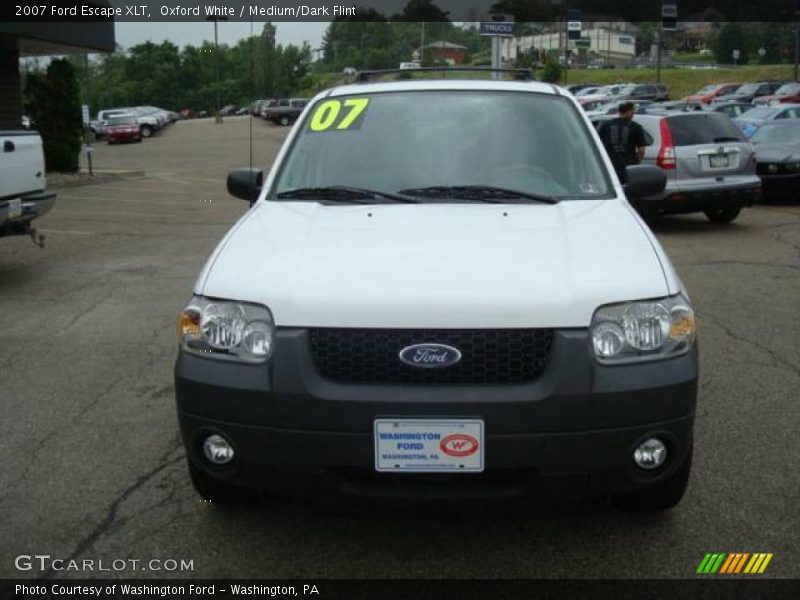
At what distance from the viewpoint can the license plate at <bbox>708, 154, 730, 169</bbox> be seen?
38.3ft

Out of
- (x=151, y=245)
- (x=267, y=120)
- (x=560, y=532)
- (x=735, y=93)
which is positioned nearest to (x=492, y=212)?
(x=560, y=532)

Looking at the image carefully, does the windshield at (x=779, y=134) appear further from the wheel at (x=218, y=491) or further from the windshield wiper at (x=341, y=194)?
the wheel at (x=218, y=491)

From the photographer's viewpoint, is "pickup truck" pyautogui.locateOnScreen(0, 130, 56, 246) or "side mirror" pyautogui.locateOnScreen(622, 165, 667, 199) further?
"pickup truck" pyautogui.locateOnScreen(0, 130, 56, 246)

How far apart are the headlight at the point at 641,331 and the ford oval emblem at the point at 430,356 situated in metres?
0.48

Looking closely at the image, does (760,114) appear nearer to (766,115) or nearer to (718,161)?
(766,115)

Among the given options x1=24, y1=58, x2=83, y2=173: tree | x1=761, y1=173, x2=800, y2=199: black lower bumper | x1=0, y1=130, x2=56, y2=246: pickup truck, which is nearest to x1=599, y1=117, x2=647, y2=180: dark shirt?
x1=761, y1=173, x2=800, y2=199: black lower bumper

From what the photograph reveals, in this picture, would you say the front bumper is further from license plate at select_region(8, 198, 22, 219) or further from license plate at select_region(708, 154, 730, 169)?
license plate at select_region(708, 154, 730, 169)

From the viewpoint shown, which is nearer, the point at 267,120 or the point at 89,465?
the point at 89,465

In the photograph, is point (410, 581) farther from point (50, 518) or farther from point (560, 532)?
point (50, 518)

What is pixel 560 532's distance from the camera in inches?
137

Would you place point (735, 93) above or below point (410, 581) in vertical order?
above

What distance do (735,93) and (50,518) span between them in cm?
4809

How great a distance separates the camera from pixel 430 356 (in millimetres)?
2887

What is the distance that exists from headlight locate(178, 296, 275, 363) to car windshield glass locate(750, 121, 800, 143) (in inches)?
552
